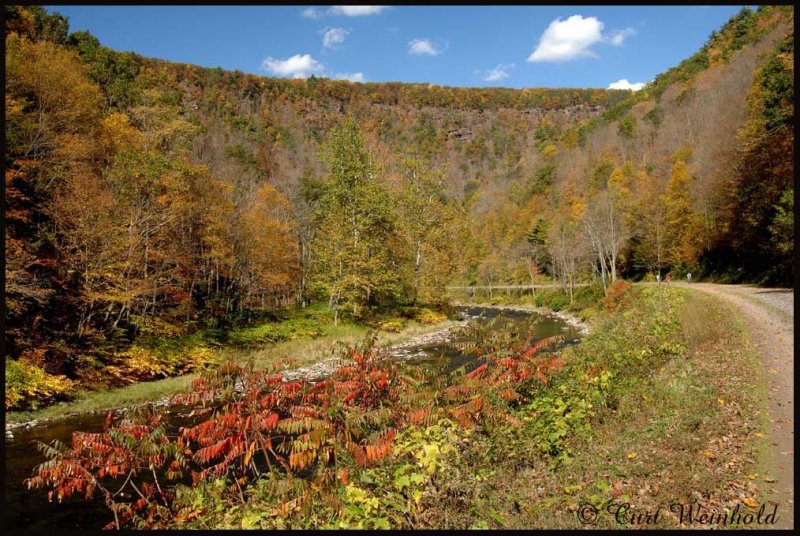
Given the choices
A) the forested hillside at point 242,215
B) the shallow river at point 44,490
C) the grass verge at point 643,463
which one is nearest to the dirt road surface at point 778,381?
the grass verge at point 643,463

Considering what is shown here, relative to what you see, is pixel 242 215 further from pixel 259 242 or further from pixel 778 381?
pixel 778 381

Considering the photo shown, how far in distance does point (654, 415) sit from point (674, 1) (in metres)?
7.30

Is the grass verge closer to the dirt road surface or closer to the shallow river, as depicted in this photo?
the dirt road surface

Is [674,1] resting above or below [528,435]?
above

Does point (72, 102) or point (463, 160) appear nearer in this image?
point (72, 102)

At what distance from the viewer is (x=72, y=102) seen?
26688mm

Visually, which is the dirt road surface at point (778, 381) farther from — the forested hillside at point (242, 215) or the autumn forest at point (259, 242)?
the forested hillside at point (242, 215)

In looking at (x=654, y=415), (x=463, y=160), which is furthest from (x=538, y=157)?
(x=654, y=415)

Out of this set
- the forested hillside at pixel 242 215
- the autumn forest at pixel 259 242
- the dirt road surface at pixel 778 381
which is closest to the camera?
the dirt road surface at pixel 778 381

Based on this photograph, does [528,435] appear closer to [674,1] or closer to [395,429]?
[395,429]

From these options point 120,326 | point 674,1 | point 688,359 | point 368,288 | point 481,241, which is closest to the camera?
point 674,1

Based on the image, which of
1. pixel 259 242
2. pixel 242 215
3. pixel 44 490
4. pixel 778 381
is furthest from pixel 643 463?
pixel 242 215

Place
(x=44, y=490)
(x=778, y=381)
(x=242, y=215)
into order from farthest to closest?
(x=242, y=215) < (x=778, y=381) < (x=44, y=490)

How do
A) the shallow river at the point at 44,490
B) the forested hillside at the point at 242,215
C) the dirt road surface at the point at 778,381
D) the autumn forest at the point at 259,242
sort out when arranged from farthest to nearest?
the forested hillside at the point at 242,215 → the autumn forest at the point at 259,242 → the shallow river at the point at 44,490 → the dirt road surface at the point at 778,381
